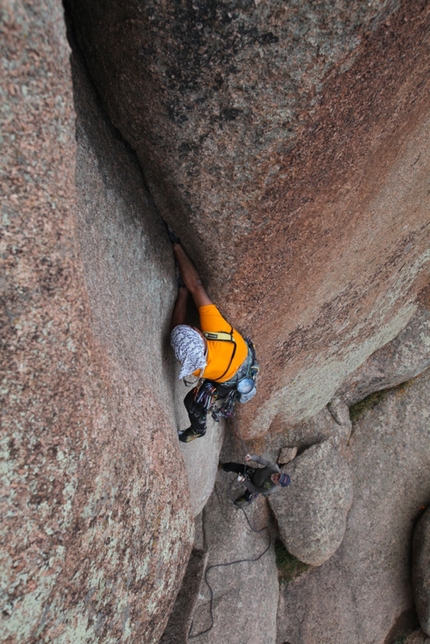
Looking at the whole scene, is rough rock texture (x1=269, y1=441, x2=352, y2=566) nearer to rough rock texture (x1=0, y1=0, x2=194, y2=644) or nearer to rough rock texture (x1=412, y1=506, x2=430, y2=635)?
rough rock texture (x1=412, y1=506, x2=430, y2=635)

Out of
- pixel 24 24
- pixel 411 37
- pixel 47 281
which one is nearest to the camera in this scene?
pixel 24 24

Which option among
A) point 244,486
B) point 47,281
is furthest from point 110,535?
point 244,486

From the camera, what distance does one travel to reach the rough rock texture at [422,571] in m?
7.60

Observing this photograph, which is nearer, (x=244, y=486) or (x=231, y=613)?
(x=231, y=613)

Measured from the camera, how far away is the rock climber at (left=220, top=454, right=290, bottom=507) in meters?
5.96

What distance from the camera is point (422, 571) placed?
7676 millimetres

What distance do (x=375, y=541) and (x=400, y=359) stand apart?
3.17 metres

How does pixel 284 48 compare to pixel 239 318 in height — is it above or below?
above

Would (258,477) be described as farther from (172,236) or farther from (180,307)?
(172,236)

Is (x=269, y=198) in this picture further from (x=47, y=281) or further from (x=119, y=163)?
(x=47, y=281)

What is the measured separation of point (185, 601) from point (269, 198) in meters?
3.72

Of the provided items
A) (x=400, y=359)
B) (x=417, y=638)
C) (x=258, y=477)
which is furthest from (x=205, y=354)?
(x=417, y=638)

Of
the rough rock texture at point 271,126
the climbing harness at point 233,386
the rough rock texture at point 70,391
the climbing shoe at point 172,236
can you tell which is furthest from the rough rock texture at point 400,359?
the rough rock texture at point 70,391

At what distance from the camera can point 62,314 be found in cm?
195
